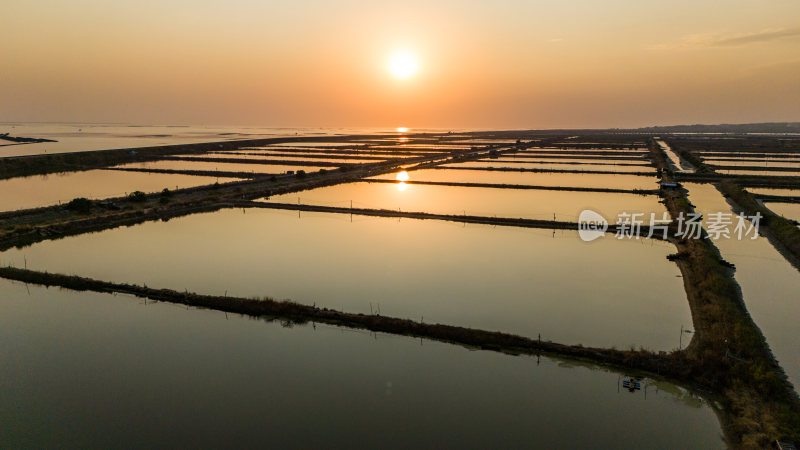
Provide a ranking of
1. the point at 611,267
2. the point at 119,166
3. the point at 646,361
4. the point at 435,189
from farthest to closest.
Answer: the point at 119,166
the point at 435,189
the point at 611,267
the point at 646,361

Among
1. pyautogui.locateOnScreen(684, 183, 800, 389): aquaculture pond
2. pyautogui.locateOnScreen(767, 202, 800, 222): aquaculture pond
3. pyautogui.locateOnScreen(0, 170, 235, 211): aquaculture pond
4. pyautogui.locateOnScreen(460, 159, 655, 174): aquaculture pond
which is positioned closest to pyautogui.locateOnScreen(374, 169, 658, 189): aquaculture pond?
pyautogui.locateOnScreen(460, 159, 655, 174): aquaculture pond

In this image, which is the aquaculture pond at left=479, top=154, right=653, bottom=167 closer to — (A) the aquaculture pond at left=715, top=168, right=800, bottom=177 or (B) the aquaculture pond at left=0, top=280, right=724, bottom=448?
(A) the aquaculture pond at left=715, top=168, right=800, bottom=177

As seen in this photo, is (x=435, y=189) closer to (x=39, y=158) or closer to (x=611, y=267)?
(x=611, y=267)

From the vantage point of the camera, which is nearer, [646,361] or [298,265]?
[646,361]

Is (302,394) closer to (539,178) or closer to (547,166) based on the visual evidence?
(539,178)

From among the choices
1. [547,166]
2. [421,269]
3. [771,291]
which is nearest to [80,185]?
[421,269]

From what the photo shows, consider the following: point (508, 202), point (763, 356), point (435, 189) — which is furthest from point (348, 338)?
point (435, 189)
